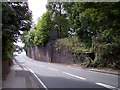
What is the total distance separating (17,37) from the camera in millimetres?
21875

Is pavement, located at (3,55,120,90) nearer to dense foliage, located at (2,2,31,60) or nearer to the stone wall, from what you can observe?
dense foliage, located at (2,2,31,60)

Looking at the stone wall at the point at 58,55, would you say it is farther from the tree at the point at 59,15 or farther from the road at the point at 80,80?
the road at the point at 80,80

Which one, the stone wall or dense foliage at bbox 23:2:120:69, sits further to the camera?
the stone wall

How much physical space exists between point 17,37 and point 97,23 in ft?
28.6

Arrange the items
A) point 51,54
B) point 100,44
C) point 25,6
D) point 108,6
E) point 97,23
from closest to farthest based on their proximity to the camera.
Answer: point 25,6
point 108,6
point 97,23
point 100,44
point 51,54

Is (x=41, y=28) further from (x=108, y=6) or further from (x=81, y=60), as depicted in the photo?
(x=108, y=6)

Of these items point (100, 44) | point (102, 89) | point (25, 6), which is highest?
point (25, 6)

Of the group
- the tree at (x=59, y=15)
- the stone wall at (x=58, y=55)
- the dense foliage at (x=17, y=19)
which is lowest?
the stone wall at (x=58, y=55)

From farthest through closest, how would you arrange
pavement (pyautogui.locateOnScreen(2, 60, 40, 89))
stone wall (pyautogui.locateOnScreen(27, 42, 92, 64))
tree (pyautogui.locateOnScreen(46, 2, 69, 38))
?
1. tree (pyautogui.locateOnScreen(46, 2, 69, 38))
2. stone wall (pyautogui.locateOnScreen(27, 42, 92, 64))
3. pavement (pyautogui.locateOnScreen(2, 60, 40, 89))

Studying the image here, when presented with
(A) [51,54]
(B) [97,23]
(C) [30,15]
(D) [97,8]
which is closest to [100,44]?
(B) [97,23]

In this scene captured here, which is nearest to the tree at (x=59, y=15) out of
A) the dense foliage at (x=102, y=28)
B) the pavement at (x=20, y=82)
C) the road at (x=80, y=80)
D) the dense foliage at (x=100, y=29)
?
the dense foliage at (x=100, y=29)

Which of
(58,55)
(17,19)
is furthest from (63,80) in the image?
(58,55)

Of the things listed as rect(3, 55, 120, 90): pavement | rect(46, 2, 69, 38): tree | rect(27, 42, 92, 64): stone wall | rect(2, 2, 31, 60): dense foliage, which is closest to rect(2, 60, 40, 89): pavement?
rect(3, 55, 120, 90): pavement

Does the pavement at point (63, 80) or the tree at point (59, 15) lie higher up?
the tree at point (59, 15)
